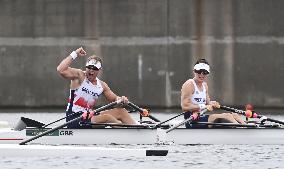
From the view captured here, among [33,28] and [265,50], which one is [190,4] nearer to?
[265,50]

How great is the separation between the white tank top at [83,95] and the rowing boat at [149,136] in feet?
2.26

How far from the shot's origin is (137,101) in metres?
35.7

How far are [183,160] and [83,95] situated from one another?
9.06ft

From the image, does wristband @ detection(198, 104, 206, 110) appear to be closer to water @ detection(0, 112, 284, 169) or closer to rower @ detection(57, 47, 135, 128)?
water @ detection(0, 112, 284, 169)

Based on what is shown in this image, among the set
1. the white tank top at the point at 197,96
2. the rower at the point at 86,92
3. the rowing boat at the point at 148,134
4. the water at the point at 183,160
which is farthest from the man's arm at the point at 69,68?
the white tank top at the point at 197,96

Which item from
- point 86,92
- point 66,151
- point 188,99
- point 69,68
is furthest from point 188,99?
point 66,151

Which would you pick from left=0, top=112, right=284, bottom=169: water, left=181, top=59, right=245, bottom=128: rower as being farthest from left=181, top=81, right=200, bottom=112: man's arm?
left=0, top=112, right=284, bottom=169: water

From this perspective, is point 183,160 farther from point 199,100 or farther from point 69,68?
point 69,68

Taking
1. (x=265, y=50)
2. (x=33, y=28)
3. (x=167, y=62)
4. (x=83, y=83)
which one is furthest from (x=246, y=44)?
(x=83, y=83)

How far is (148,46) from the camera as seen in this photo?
118ft

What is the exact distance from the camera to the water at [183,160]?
50.0 ft

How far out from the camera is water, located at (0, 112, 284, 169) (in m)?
15.2

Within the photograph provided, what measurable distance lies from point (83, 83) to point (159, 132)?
1879 mm

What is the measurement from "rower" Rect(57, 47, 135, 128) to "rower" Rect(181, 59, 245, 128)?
3.78ft
